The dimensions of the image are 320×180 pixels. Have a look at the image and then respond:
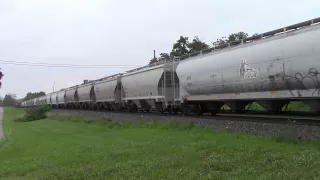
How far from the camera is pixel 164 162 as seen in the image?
731 cm

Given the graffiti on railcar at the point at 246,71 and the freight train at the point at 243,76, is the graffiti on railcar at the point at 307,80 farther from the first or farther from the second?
the graffiti on railcar at the point at 246,71

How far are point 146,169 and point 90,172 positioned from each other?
3.95 feet

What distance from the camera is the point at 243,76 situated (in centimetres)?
1570

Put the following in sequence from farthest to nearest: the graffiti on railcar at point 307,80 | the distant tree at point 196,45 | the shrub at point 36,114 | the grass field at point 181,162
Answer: the distant tree at point 196,45
the shrub at point 36,114
the graffiti on railcar at point 307,80
the grass field at point 181,162

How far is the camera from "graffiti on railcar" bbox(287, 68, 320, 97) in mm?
12023

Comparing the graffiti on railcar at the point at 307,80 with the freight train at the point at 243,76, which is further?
the freight train at the point at 243,76

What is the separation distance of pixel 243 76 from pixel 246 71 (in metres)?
0.32

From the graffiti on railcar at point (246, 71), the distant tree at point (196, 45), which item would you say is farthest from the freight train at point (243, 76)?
the distant tree at point (196, 45)

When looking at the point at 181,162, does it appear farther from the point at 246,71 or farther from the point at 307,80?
the point at 246,71

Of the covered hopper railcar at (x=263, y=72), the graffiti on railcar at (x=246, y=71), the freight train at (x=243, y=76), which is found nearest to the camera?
the covered hopper railcar at (x=263, y=72)

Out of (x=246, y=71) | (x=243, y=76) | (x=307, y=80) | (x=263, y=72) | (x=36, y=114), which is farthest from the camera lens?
(x=36, y=114)

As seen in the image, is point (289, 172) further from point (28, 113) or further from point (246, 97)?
point (28, 113)

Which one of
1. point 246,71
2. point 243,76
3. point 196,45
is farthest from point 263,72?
point 196,45

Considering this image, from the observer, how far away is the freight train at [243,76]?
1254 cm
